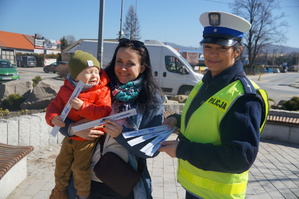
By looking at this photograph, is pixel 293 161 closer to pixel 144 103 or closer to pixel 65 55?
pixel 144 103

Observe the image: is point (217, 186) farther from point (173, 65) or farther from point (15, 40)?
point (15, 40)

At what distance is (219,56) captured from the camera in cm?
162

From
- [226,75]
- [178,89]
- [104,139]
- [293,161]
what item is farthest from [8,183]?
[178,89]

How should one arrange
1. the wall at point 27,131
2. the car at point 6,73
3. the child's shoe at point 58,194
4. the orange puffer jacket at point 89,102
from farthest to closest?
the car at point 6,73 → the wall at point 27,131 → the child's shoe at point 58,194 → the orange puffer jacket at point 89,102

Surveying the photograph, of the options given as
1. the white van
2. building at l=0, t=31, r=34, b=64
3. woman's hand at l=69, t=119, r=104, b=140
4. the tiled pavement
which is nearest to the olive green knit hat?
woman's hand at l=69, t=119, r=104, b=140

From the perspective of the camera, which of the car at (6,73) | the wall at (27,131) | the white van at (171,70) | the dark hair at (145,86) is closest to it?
the dark hair at (145,86)

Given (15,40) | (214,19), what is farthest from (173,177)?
(15,40)

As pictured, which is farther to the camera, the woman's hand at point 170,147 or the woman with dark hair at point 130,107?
the woman with dark hair at point 130,107

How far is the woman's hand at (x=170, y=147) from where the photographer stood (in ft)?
5.15

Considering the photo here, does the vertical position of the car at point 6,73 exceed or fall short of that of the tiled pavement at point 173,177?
it exceeds it

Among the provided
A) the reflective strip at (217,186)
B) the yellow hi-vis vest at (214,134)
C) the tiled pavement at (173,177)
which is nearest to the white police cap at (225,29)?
the yellow hi-vis vest at (214,134)

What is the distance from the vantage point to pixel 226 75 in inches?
62.9

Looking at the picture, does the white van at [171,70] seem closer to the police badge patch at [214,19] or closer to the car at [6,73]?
the car at [6,73]

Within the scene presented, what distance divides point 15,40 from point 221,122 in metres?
62.9
